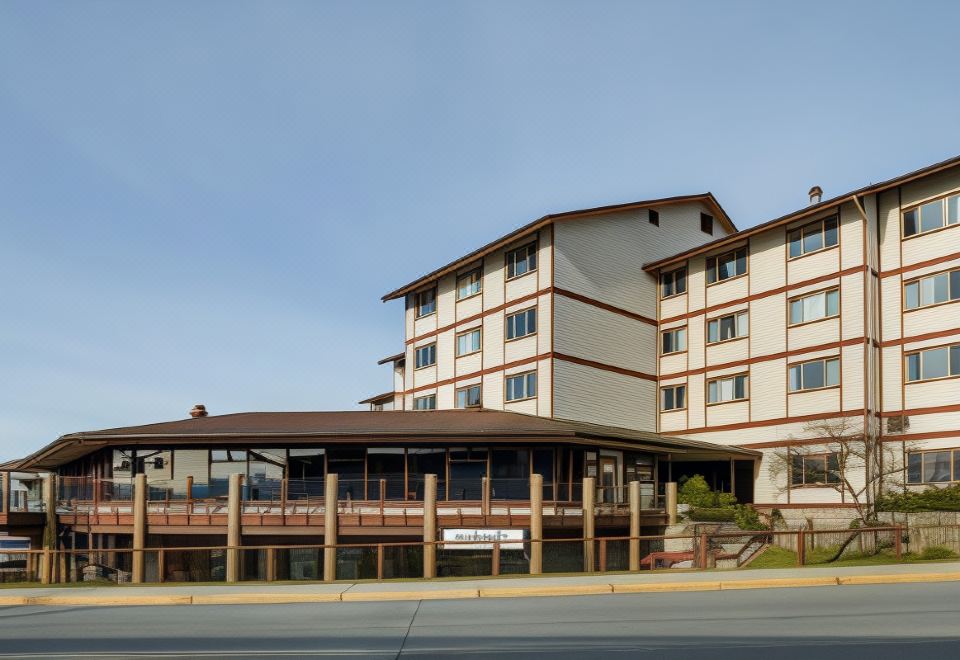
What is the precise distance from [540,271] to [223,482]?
16994 millimetres

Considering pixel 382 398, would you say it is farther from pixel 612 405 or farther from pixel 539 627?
pixel 539 627

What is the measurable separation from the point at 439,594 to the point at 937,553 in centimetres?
1697

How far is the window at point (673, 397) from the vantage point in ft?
150

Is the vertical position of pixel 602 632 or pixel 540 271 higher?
pixel 540 271

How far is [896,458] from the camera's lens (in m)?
36.8

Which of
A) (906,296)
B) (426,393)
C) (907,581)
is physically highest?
(906,296)

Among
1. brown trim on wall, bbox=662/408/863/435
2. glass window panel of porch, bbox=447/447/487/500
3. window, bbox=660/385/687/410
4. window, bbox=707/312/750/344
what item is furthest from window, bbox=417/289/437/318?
glass window panel of porch, bbox=447/447/487/500

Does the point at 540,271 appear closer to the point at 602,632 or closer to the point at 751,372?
the point at 751,372

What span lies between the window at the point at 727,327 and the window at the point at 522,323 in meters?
8.33

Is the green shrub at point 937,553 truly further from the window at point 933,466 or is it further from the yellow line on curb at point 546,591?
the yellow line on curb at point 546,591

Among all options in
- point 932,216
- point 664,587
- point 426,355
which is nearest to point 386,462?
point 426,355

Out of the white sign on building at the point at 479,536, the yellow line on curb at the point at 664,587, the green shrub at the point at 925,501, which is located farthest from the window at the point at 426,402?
the yellow line on curb at the point at 664,587

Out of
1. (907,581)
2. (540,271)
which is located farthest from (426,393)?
(907,581)

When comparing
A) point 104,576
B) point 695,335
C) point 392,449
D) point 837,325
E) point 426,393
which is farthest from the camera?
point 426,393
